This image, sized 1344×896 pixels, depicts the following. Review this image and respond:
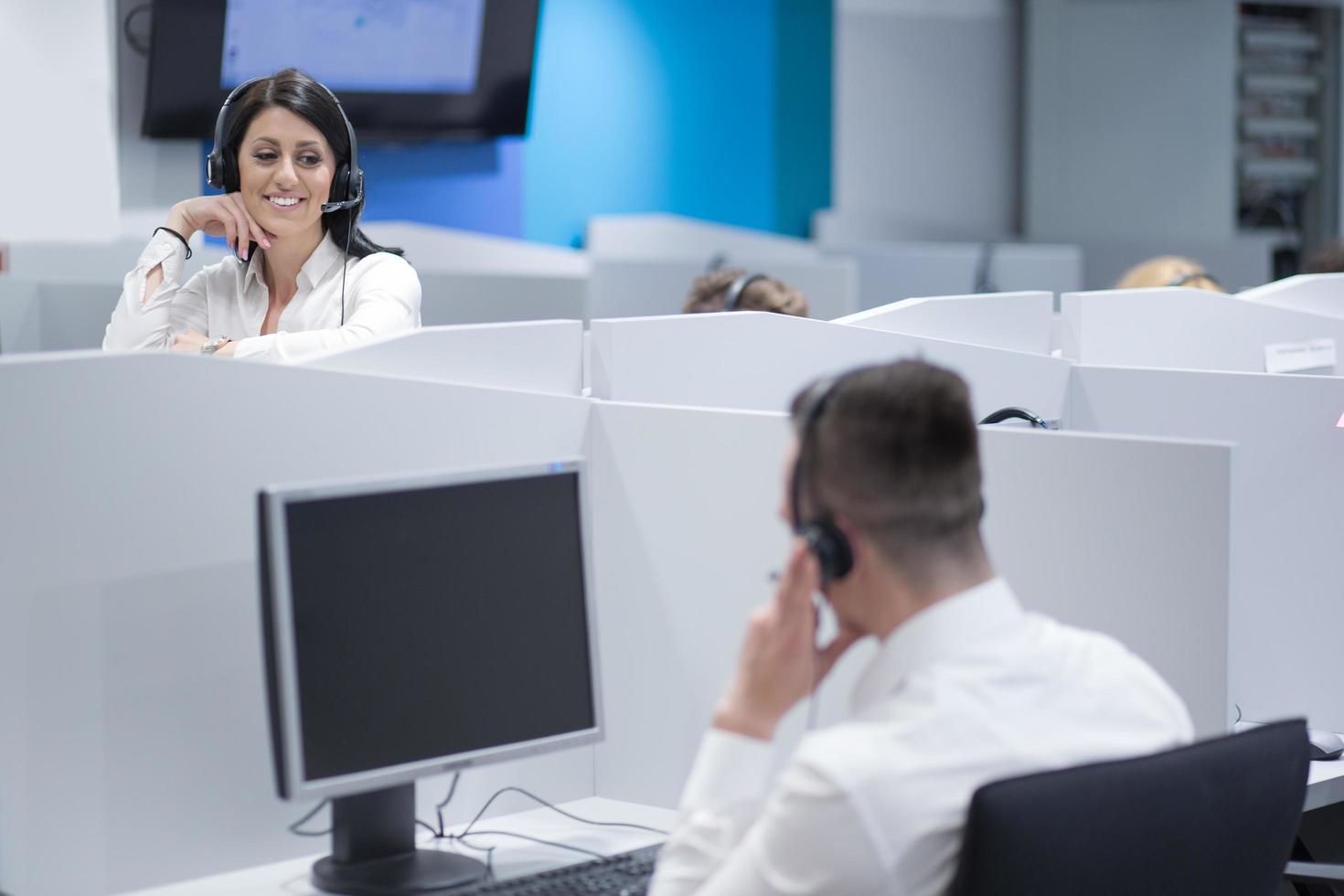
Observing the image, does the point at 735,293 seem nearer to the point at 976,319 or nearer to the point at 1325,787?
the point at 976,319

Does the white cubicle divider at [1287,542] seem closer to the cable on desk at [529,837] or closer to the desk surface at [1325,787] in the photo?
the desk surface at [1325,787]

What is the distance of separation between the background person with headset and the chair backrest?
1.0 inches

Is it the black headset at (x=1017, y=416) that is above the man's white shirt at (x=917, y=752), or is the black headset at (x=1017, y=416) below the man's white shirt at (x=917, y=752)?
above

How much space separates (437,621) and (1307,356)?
6.87 feet

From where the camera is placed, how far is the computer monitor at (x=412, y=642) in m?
1.48

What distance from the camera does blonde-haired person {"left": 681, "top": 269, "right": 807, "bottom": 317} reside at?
10.3 ft

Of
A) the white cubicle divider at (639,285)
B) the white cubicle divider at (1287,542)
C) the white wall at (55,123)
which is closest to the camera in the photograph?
the white cubicle divider at (1287,542)

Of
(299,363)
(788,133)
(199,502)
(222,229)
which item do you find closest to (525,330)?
(299,363)

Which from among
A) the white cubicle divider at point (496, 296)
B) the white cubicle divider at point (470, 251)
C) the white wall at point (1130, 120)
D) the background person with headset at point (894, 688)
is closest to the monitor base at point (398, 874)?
the background person with headset at point (894, 688)

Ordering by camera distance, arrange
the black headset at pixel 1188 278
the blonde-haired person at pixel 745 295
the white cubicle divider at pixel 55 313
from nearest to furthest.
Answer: the blonde-haired person at pixel 745 295 < the white cubicle divider at pixel 55 313 < the black headset at pixel 1188 278

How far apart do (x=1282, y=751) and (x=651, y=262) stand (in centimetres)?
383

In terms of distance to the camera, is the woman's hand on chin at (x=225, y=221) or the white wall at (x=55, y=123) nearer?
the woman's hand on chin at (x=225, y=221)

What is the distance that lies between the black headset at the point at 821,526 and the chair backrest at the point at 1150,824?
0.61 ft

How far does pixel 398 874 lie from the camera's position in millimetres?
1571
